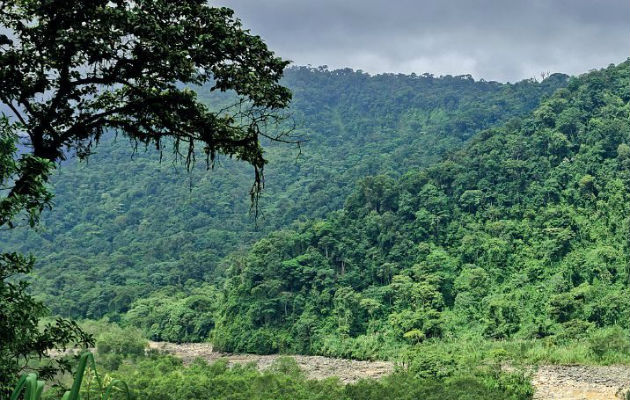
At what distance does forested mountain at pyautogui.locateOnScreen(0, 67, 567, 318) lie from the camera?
56281 mm

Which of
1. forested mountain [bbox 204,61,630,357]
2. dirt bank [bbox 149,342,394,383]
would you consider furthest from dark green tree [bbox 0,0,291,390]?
forested mountain [bbox 204,61,630,357]

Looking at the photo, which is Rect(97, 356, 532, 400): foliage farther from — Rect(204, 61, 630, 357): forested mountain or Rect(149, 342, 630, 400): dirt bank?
Rect(204, 61, 630, 357): forested mountain

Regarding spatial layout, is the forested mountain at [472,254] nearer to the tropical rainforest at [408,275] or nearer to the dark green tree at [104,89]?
the tropical rainforest at [408,275]

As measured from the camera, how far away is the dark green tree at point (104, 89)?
11.7ft

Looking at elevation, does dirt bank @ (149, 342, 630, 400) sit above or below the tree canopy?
below

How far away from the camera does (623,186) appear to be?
38562 millimetres

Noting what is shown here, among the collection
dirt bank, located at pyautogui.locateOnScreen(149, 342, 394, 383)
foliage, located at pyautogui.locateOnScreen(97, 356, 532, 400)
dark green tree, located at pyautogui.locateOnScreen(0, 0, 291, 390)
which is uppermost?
dark green tree, located at pyautogui.locateOnScreen(0, 0, 291, 390)

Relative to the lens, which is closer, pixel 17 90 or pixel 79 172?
pixel 17 90

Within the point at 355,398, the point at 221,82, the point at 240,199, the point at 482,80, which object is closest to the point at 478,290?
the point at 355,398

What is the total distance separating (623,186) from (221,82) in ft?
130

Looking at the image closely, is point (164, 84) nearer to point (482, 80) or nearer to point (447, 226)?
point (447, 226)

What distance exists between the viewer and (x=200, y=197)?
238 ft

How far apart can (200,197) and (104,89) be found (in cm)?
6916

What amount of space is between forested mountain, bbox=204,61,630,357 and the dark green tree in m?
30.9
